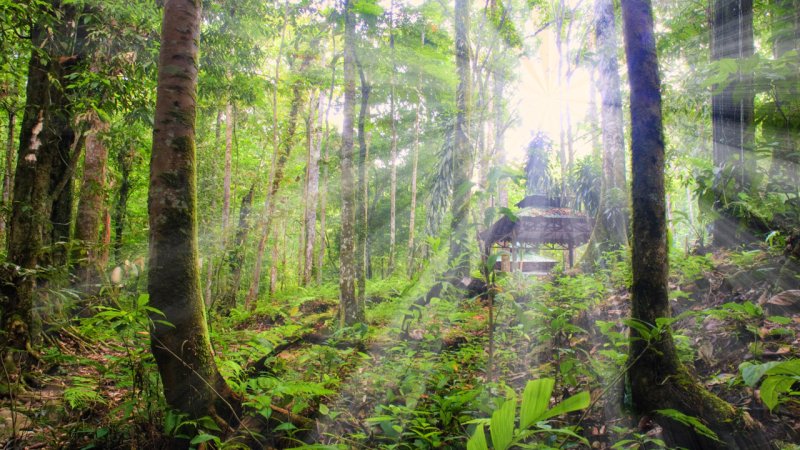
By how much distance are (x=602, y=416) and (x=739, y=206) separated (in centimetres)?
419

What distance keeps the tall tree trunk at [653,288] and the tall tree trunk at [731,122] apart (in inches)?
127

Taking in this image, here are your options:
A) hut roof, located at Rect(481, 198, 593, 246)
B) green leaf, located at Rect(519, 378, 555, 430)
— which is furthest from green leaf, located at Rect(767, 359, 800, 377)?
hut roof, located at Rect(481, 198, 593, 246)

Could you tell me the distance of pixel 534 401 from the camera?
1.00 metres

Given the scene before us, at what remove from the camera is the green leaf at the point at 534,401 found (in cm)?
97

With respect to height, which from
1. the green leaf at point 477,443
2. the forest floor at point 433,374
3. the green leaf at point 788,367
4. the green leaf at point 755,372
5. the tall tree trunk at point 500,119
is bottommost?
the forest floor at point 433,374

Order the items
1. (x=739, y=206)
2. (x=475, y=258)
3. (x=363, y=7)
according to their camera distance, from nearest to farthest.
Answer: (x=475, y=258) < (x=739, y=206) < (x=363, y=7)

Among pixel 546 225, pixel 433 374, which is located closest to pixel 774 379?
pixel 433 374

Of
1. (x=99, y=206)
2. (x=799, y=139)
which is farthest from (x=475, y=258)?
(x=99, y=206)

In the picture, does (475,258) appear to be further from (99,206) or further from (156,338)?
(99,206)

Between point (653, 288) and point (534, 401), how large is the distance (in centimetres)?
244

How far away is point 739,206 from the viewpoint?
5453 mm

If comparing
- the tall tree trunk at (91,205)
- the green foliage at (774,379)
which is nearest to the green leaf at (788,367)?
the green foliage at (774,379)

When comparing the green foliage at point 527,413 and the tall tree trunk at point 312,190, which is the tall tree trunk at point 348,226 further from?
the green foliage at point 527,413

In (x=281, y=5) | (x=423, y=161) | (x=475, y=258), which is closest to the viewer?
(x=475, y=258)
